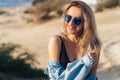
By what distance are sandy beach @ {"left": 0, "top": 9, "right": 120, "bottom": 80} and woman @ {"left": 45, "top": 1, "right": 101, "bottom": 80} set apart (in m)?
6.88

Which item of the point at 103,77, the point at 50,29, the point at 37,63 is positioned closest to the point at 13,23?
the point at 50,29

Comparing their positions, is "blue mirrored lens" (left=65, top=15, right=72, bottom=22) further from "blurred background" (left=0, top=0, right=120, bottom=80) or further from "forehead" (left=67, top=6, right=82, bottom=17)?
"blurred background" (left=0, top=0, right=120, bottom=80)

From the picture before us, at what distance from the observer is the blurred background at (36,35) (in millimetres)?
12898

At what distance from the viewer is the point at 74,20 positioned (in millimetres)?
3266

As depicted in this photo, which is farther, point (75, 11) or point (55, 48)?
point (75, 11)

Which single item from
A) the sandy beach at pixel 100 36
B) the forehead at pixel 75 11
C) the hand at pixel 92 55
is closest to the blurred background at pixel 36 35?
the sandy beach at pixel 100 36

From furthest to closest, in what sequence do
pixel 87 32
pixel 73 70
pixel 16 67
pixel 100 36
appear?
pixel 100 36 < pixel 16 67 < pixel 87 32 < pixel 73 70

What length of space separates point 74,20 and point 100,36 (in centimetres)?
1289

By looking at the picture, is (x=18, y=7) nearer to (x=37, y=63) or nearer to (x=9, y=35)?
(x=9, y=35)

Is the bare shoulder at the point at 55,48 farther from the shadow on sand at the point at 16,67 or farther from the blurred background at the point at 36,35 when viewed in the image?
the shadow on sand at the point at 16,67

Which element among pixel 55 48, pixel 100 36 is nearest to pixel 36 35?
pixel 100 36

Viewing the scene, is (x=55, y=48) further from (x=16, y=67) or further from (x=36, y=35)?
(x=36, y=35)

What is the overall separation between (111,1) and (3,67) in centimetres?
1036

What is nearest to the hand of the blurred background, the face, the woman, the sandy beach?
the woman
